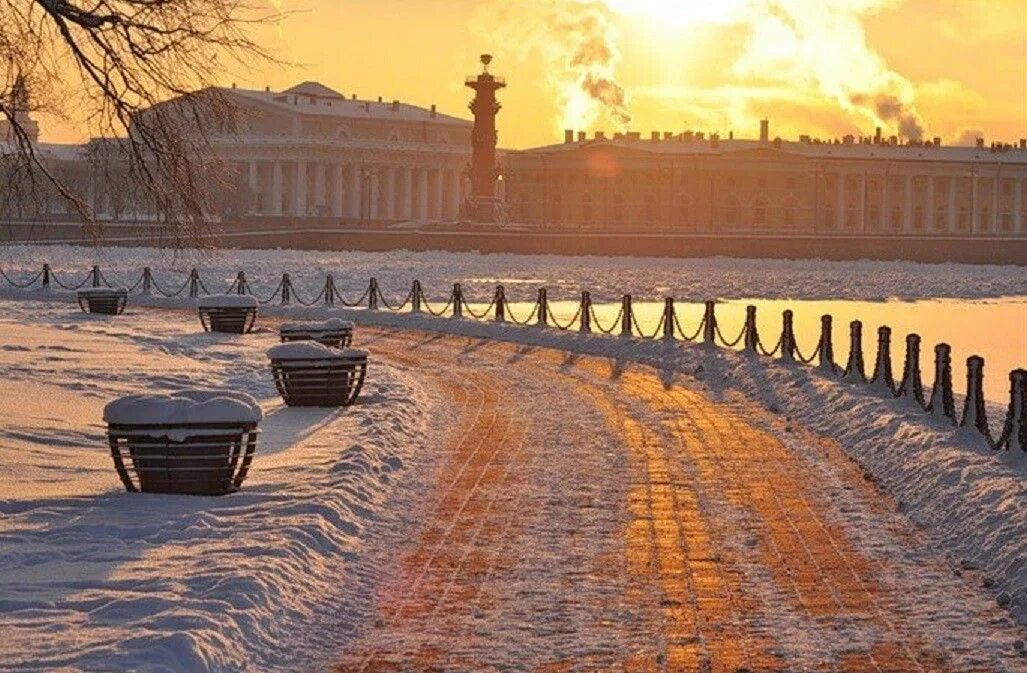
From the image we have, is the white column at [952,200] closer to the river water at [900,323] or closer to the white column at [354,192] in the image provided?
the white column at [354,192]

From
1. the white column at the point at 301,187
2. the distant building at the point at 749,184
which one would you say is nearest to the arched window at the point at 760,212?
the distant building at the point at 749,184

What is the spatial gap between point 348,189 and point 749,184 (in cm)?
3654

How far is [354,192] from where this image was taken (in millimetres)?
183500

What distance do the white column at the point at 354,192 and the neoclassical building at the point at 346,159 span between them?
89 mm

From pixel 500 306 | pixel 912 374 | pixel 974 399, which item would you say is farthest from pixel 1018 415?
pixel 500 306

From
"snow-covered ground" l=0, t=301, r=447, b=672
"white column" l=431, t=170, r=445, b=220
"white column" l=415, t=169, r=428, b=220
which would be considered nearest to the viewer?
"snow-covered ground" l=0, t=301, r=447, b=672

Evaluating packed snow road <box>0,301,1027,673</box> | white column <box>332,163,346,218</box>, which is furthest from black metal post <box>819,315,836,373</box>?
white column <box>332,163,346,218</box>

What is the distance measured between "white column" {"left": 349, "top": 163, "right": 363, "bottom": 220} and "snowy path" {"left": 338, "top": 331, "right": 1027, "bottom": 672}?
160 meters

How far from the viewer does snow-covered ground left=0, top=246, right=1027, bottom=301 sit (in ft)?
252

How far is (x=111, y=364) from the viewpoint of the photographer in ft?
97.6

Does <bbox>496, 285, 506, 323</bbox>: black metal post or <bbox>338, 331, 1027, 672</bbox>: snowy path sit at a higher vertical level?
<bbox>496, 285, 506, 323</bbox>: black metal post

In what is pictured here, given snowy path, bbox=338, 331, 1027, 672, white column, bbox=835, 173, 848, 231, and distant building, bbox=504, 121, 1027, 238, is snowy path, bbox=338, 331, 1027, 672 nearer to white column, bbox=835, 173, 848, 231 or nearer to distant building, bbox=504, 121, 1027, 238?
distant building, bbox=504, 121, 1027, 238

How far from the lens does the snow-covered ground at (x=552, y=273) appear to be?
3024 inches

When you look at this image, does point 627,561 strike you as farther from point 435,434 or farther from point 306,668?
point 435,434
